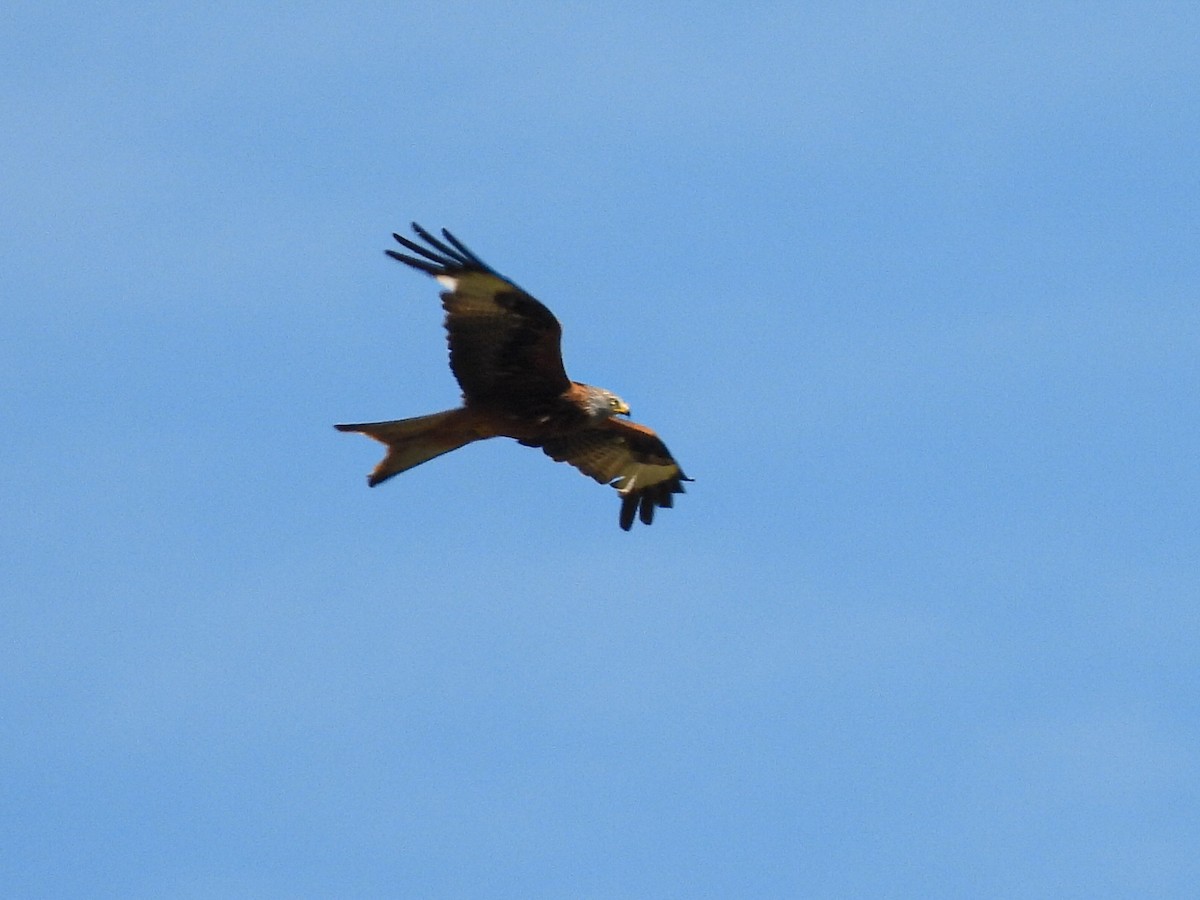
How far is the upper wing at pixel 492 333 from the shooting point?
69.2ft

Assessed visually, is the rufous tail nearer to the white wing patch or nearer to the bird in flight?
the bird in flight

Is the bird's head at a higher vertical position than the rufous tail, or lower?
higher

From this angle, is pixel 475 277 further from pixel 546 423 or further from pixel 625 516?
pixel 625 516

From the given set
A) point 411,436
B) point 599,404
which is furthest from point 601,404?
point 411,436

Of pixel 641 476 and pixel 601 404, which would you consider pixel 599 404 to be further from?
pixel 641 476

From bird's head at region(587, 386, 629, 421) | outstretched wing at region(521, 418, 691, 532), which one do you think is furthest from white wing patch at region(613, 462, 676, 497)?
bird's head at region(587, 386, 629, 421)

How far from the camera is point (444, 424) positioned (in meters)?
21.7

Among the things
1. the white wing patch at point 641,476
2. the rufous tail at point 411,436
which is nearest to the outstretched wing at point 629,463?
the white wing patch at point 641,476

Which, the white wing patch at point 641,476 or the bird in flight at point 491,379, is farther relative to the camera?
the white wing patch at point 641,476

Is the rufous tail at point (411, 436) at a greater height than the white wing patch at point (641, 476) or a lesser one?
lesser

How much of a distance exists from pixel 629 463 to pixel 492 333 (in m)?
2.13

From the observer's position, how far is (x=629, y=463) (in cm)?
2314

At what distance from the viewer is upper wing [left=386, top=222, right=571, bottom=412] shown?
21.1m

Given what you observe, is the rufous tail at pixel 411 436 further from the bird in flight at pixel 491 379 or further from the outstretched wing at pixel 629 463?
the outstretched wing at pixel 629 463
